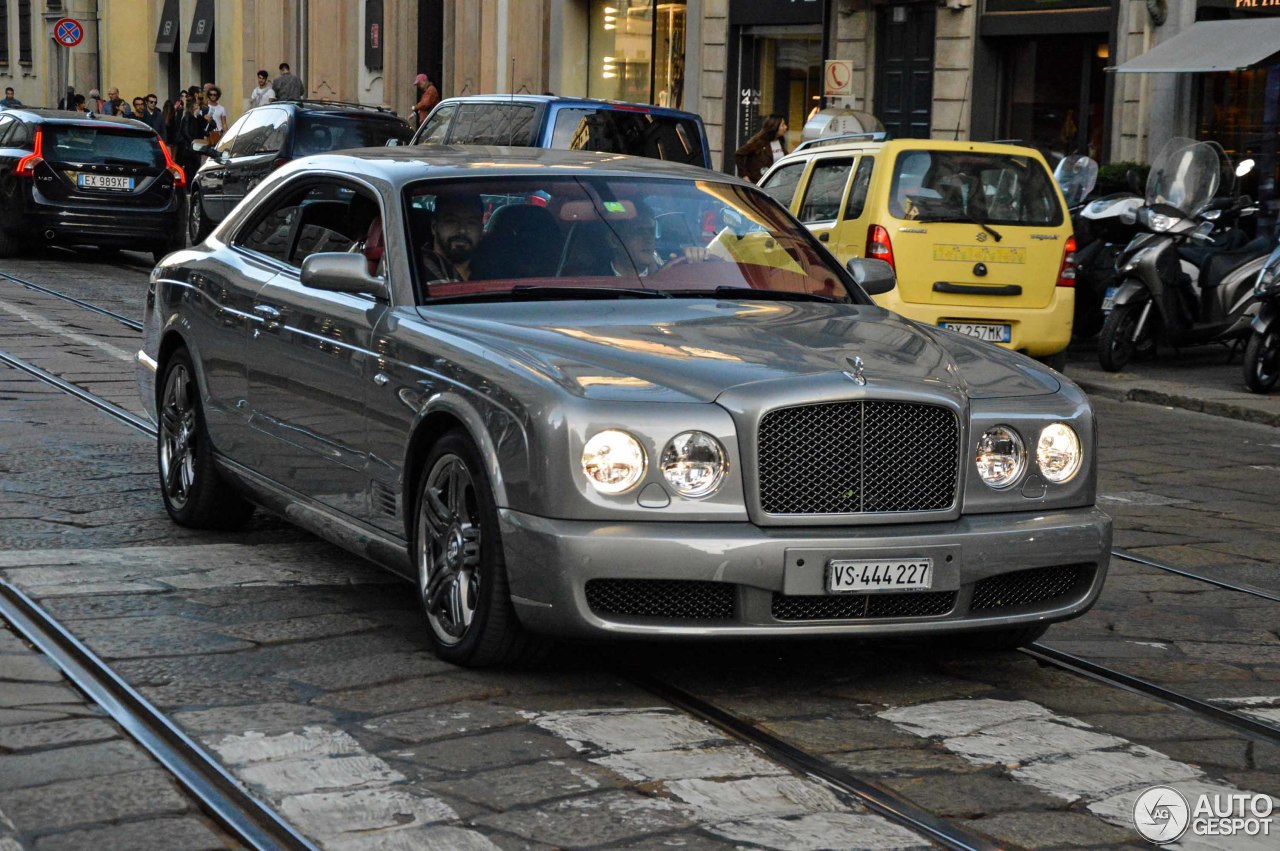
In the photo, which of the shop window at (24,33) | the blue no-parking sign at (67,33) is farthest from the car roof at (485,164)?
the shop window at (24,33)

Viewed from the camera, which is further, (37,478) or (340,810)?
(37,478)

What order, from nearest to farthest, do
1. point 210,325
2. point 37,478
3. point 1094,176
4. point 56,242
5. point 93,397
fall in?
point 210,325 < point 37,478 < point 93,397 < point 1094,176 < point 56,242

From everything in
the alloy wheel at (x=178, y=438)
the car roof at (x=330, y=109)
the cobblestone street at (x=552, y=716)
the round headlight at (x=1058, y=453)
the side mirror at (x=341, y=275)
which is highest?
the car roof at (x=330, y=109)

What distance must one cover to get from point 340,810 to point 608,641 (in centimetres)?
108

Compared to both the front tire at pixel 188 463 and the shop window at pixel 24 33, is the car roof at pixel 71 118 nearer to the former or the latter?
the front tire at pixel 188 463

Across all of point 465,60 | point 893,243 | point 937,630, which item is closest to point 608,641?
point 937,630

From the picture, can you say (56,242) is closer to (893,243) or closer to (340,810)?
(893,243)

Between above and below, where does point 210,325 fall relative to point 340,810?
above

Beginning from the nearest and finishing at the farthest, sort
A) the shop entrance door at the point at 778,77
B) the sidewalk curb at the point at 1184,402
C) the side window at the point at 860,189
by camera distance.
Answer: the sidewalk curb at the point at 1184,402 → the side window at the point at 860,189 → the shop entrance door at the point at 778,77

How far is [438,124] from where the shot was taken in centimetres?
1841

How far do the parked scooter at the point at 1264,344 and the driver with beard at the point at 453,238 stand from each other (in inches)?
330

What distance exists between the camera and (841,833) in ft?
14.0

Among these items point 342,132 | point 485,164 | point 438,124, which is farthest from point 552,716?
point 342,132

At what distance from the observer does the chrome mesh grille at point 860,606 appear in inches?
206
